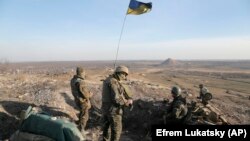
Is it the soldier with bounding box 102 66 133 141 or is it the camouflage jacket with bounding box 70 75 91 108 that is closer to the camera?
the soldier with bounding box 102 66 133 141

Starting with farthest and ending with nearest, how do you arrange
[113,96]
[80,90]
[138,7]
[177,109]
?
[138,7] → [80,90] → [177,109] → [113,96]

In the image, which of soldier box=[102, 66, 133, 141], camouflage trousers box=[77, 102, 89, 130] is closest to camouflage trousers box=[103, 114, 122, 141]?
soldier box=[102, 66, 133, 141]

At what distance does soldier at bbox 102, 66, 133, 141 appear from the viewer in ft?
22.0

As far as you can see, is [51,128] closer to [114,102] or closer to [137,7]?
[114,102]

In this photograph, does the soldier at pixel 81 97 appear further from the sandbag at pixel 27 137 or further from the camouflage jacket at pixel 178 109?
the sandbag at pixel 27 137

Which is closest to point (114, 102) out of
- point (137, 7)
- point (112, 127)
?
point (112, 127)

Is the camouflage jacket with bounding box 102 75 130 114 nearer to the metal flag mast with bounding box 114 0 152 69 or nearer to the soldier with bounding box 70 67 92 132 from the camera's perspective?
the soldier with bounding box 70 67 92 132

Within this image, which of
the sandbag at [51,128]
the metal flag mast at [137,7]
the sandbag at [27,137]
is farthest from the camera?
the metal flag mast at [137,7]

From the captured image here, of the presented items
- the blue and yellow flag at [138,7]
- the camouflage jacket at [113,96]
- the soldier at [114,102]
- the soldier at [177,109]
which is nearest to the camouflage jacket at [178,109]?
the soldier at [177,109]

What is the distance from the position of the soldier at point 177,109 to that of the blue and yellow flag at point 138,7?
14.3ft

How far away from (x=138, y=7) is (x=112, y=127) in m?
5.84

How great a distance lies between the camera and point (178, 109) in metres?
7.91

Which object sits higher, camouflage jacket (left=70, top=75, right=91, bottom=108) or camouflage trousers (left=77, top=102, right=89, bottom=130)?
camouflage jacket (left=70, top=75, right=91, bottom=108)

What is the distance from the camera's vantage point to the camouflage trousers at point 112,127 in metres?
6.75
